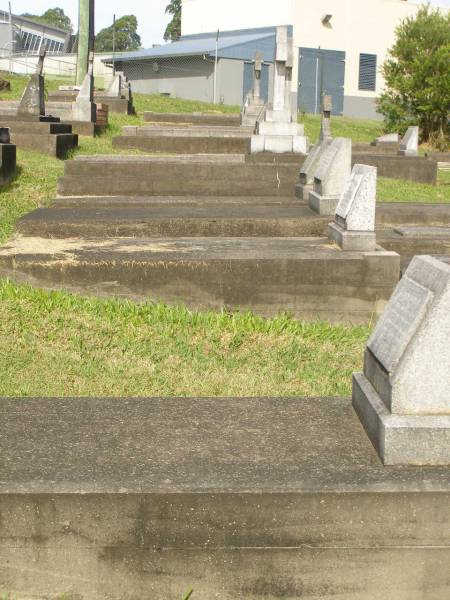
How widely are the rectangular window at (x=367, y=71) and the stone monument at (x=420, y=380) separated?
39919 millimetres

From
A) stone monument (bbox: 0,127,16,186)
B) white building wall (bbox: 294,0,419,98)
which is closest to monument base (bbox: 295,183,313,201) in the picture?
stone monument (bbox: 0,127,16,186)

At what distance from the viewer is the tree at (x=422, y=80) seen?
2847 cm

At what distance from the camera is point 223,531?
275 centimetres

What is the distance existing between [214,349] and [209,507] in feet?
9.75

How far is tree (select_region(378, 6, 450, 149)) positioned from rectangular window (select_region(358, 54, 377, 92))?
34.5 feet

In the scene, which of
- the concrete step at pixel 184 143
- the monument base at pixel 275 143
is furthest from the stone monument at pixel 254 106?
the monument base at pixel 275 143

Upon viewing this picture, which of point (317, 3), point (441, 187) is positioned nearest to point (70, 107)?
point (441, 187)

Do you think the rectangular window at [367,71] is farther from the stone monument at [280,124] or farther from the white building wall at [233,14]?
the stone monument at [280,124]

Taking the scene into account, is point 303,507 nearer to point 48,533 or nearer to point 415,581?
point 415,581

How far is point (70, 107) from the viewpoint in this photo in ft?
63.7

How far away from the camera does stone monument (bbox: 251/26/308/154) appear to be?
1370 cm

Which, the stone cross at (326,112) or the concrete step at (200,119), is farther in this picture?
the concrete step at (200,119)

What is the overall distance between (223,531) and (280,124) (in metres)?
11.8

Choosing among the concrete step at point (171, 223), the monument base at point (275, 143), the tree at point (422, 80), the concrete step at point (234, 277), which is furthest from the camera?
the tree at point (422, 80)
